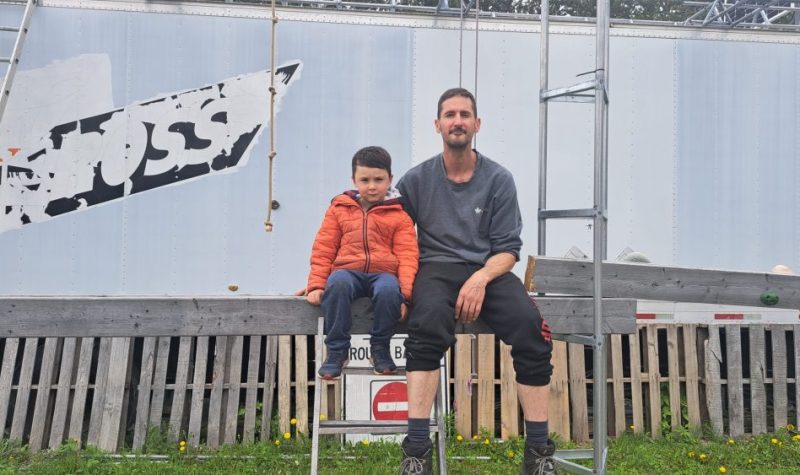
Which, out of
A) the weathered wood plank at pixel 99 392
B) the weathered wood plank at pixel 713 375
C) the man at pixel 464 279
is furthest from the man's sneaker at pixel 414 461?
the weathered wood plank at pixel 713 375

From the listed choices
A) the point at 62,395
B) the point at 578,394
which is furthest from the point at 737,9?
the point at 62,395

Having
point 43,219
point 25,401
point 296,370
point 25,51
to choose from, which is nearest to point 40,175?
point 43,219

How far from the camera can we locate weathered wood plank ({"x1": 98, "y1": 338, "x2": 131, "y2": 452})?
5.00 metres

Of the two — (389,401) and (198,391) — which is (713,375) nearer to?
(389,401)

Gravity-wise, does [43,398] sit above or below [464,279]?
below

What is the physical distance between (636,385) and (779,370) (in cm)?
132

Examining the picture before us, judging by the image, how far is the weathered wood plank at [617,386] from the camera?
17.9 feet

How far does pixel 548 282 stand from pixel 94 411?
12.9 feet

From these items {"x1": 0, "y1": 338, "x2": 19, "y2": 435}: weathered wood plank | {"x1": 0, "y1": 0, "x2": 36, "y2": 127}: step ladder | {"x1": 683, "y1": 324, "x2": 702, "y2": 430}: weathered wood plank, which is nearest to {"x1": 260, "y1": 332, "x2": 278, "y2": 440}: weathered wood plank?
{"x1": 0, "y1": 338, "x2": 19, "y2": 435}: weathered wood plank

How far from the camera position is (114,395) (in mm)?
5117

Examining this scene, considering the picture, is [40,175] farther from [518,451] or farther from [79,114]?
[518,451]

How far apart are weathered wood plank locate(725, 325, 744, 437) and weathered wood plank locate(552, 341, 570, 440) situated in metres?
1.43

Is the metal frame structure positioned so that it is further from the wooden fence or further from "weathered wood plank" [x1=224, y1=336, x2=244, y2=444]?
"weathered wood plank" [x1=224, y1=336, x2=244, y2=444]

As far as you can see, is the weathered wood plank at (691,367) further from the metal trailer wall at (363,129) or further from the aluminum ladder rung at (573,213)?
the aluminum ladder rung at (573,213)
